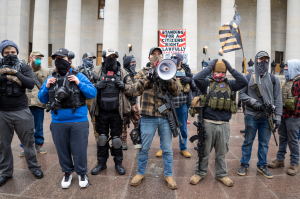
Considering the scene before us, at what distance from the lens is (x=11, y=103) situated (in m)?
3.51

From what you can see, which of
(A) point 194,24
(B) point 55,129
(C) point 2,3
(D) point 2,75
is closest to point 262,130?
(B) point 55,129

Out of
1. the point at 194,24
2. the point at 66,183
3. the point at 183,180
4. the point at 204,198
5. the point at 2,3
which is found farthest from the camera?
the point at 2,3

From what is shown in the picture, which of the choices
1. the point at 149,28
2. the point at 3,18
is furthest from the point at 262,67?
the point at 3,18

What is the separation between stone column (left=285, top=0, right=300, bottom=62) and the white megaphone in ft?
76.4

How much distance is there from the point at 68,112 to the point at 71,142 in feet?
1.69

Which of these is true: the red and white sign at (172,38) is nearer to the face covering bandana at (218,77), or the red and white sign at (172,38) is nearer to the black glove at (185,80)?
the black glove at (185,80)

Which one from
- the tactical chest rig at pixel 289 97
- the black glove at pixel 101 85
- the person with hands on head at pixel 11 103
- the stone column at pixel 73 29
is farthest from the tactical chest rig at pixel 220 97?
the stone column at pixel 73 29

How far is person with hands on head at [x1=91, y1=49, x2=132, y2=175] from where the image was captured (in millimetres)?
3796

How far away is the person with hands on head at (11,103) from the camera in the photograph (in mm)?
3432

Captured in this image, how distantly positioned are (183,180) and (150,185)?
644 mm

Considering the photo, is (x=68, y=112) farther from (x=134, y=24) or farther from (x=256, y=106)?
(x=134, y=24)

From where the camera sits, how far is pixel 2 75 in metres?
3.40

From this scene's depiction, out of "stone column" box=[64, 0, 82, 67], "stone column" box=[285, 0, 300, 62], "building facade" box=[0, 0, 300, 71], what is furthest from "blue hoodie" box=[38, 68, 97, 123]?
"stone column" box=[285, 0, 300, 62]

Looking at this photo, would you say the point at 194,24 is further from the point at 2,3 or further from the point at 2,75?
the point at 2,3
